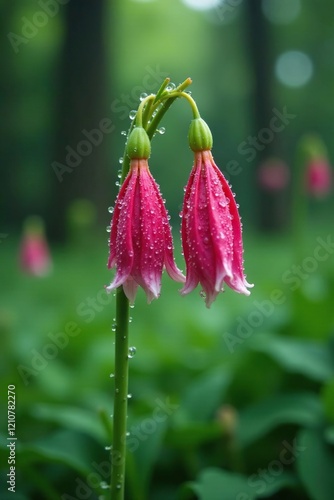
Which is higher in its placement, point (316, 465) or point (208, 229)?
point (208, 229)

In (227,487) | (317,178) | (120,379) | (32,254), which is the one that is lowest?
(227,487)

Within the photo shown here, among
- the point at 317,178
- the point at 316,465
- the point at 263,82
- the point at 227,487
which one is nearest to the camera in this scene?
the point at 227,487

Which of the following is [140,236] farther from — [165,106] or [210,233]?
[165,106]

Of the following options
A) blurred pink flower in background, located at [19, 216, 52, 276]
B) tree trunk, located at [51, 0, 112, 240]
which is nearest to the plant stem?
blurred pink flower in background, located at [19, 216, 52, 276]

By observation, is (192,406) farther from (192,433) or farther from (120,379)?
(120,379)

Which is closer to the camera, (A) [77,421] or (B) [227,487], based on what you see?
(B) [227,487]

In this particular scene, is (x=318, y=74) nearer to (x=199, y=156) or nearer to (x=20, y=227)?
(x=20, y=227)

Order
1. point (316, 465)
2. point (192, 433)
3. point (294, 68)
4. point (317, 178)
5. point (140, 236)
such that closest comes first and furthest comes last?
point (140, 236) < point (316, 465) < point (192, 433) < point (317, 178) < point (294, 68)

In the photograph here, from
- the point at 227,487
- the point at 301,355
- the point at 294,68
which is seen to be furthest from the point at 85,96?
the point at 294,68
